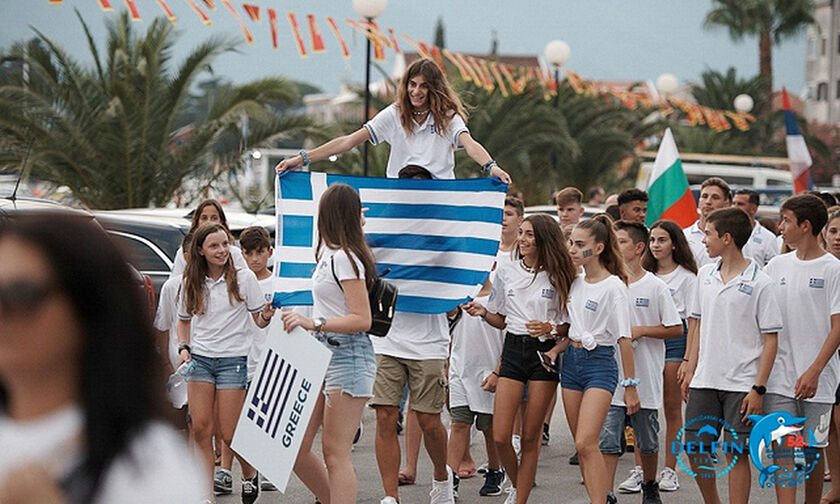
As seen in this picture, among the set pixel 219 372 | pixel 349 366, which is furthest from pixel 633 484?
pixel 219 372

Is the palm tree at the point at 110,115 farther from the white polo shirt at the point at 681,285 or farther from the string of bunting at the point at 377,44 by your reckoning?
the white polo shirt at the point at 681,285

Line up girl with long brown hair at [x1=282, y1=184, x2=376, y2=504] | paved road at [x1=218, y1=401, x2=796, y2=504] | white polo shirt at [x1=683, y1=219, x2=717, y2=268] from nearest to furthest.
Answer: girl with long brown hair at [x1=282, y1=184, x2=376, y2=504]
paved road at [x1=218, y1=401, x2=796, y2=504]
white polo shirt at [x1=683, y1=219, x2=717, y2=268]

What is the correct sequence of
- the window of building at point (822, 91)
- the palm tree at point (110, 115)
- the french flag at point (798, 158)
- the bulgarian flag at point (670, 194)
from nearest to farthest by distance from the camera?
1. the bulgarian flag at point (670, 194)
2. the french flag at point (798, 158)
3. the palm tree at point (110, 115)
4. the window of building at point (822, 91)

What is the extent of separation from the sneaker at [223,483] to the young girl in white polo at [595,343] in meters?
2.41

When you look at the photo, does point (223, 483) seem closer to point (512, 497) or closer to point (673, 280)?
point (512, 497)

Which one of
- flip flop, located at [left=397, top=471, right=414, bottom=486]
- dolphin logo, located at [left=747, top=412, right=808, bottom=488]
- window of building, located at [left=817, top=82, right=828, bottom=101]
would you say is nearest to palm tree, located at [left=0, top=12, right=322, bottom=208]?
flip flop, located at [left=397, top=471, right=414, bottom=486]

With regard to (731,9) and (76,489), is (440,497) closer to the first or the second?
(76,489)

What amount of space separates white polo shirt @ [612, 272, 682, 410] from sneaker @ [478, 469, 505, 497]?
1142 millimetres

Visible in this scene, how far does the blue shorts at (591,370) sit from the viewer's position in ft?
22.2

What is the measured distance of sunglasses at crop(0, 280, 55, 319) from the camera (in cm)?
177

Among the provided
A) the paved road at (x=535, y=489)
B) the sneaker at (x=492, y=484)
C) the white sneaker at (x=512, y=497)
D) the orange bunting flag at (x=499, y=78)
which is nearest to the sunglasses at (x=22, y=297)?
the white sneaker at (x=512, y=497)

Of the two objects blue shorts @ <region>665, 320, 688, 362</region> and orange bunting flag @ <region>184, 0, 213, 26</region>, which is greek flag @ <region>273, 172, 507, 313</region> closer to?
blue shorts @ <region>665, 320, 688, 362</region>

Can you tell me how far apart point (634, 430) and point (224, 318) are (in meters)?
2.74

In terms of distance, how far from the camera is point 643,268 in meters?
8.41
